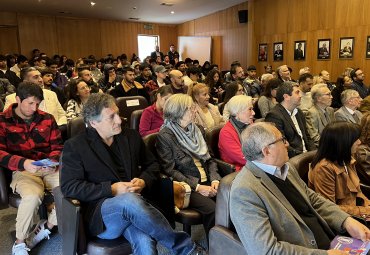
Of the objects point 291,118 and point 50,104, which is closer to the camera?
point 291,118

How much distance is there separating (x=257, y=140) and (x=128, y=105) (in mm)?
2879

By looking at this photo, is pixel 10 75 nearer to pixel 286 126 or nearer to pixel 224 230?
pixel 286 126

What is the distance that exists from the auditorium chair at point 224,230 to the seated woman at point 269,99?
2.95 meters

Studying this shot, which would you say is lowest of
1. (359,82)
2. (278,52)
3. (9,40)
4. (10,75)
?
(359,82)

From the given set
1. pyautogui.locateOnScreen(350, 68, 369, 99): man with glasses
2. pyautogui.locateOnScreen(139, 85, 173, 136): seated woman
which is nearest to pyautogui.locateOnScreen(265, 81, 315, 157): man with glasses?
pyautogui.locateOnScreen(139, 85, 173, 136): seated woman

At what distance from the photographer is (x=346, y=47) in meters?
8.64

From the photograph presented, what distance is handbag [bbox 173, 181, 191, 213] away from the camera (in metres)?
2.16

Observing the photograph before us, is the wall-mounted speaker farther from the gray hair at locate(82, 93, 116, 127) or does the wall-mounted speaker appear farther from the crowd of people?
the gray hair at locate(82, 93, 116, 127)

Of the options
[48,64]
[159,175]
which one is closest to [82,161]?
[159,175]

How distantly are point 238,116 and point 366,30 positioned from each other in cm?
713

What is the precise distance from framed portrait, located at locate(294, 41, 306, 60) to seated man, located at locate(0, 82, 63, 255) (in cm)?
862

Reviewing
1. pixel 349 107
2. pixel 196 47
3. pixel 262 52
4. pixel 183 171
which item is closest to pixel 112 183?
pixel 183 171

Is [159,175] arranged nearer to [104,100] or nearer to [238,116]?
[104,100]

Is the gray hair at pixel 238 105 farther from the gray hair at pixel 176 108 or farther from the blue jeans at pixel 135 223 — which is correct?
the blue jeans at pixel 135 223
